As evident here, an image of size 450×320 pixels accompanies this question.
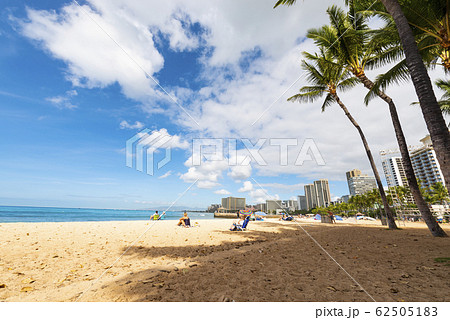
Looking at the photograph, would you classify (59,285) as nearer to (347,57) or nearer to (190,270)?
(190,270)

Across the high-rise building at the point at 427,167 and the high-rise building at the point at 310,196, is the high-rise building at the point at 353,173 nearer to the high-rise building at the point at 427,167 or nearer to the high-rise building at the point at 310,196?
the high-rise building at the point at 427,167

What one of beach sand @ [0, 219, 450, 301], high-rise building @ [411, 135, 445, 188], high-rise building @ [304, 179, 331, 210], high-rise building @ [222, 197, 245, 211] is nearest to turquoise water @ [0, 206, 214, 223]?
high-rise building @ [222, 197, 245, 211]

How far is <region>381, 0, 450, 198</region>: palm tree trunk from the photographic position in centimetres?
411

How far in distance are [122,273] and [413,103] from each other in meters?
24.3

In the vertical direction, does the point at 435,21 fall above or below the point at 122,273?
above

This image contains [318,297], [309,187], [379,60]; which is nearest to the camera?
[318,297]

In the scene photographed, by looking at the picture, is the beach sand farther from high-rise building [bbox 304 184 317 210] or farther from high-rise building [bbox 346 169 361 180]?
high-rise building [bbox 346 169 361 180]

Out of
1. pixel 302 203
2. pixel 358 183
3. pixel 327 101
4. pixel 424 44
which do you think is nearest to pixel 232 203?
pixel 327 101

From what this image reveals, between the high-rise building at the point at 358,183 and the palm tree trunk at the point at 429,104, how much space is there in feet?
403

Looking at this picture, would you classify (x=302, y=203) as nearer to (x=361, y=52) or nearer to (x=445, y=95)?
(x=445, y=95)

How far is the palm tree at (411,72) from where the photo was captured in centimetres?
419

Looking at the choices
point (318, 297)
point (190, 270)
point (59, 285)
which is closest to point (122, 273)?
point (59, 285)

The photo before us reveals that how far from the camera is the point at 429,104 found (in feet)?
14.2
